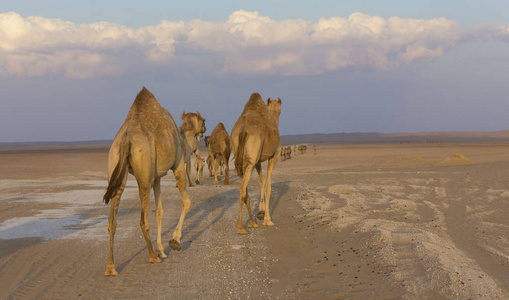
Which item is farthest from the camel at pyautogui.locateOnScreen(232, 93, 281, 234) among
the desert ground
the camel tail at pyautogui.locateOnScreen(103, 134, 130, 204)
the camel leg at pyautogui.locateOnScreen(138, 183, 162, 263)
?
the camel tail at pyautogui.locateOnScreen(103, 134, 130, 204)

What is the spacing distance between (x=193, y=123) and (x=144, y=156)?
8822mm

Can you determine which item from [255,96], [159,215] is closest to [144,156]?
[159,215]

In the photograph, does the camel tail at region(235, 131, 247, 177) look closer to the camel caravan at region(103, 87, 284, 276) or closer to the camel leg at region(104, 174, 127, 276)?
the camel caravan at region(103, 87, 284, 276)

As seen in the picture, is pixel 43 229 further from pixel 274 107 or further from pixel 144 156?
pixel 274 107

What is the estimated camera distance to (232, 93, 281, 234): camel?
38.6 feet

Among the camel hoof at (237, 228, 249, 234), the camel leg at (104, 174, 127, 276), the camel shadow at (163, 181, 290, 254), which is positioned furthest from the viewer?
the camel shadow at (163, 181, 290, 254)

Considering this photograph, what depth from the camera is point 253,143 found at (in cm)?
1187

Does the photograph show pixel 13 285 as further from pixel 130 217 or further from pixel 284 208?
pixel 284 208

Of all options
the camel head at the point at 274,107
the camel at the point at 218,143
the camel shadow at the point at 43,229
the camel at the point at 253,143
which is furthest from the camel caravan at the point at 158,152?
the camel at the point at 218,143

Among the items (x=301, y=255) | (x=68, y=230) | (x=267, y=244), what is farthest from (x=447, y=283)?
(x=68, y=230)

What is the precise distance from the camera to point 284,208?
1493 cm

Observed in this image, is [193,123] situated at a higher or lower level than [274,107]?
lower

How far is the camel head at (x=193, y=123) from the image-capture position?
54.1 feet

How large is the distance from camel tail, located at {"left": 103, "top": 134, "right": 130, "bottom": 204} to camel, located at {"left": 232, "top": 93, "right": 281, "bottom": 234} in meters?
3.56
